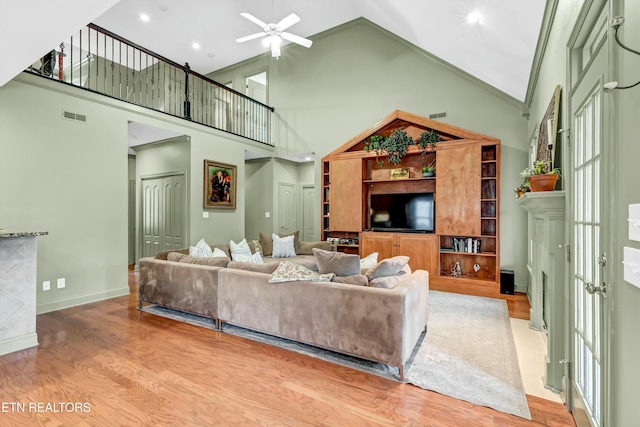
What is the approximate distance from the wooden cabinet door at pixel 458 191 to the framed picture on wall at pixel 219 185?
13.4ft

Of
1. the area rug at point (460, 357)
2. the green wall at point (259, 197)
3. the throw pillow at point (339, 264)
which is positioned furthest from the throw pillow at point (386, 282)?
the green wall at point (259, 197)

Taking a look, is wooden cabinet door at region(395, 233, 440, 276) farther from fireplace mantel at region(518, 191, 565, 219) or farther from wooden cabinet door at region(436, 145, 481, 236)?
fireplace mantel at region(518, 191, 565, 219)

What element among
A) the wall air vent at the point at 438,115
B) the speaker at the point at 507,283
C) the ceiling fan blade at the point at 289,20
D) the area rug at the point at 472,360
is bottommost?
the area rug at the point at 472,360

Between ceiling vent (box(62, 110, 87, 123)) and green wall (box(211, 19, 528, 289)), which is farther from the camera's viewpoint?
green wall (box(211, 19, 528, 289))

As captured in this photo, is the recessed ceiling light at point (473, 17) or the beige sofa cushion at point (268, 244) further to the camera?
the beige sofa cushion at point (268, 244)

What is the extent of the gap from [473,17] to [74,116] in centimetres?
522

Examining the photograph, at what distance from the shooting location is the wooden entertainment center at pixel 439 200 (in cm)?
509

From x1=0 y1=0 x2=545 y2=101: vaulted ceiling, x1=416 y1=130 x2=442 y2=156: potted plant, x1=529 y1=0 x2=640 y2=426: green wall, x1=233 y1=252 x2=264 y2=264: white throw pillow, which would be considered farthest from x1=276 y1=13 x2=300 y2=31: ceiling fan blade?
x1=529 y1=0 x2=640 y2=426: green wall

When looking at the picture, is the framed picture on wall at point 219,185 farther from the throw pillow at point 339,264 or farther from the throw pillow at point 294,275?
the throw pillow at point 339,264

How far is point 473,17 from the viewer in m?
3.46

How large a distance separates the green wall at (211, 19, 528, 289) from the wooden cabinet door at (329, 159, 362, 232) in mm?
622

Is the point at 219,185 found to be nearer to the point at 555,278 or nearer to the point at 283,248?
the point at 283,248

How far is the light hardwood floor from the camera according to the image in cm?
195

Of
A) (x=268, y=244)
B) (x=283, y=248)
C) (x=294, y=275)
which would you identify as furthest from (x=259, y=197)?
(x=294, y=275)
